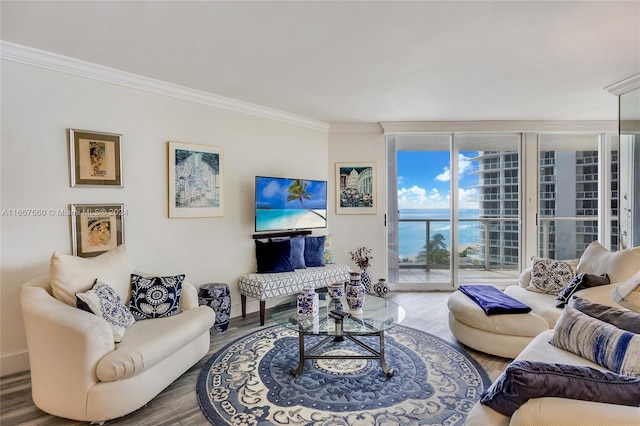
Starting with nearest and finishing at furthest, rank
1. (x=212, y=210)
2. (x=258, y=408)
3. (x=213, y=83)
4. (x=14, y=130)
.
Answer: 1. (x=258, y=408)
2. (x=14, y=130)
3. (x=213, y=83)
4. (x=212, y=210)

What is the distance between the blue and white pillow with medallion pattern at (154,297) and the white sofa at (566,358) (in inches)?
91.3

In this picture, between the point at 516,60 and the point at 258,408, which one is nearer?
the point at 258,408

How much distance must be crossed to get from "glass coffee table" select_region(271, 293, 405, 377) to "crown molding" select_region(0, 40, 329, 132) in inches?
97.9

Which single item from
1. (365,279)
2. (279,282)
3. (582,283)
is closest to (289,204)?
(279,282)

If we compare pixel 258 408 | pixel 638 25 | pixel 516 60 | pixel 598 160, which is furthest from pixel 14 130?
pixel 598 160

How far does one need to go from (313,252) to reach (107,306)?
260cm

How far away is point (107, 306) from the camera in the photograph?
7.57 feet

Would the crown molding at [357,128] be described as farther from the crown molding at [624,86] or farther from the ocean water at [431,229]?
the crown molding at [624,86]

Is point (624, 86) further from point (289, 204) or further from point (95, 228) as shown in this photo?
point (95, 228)

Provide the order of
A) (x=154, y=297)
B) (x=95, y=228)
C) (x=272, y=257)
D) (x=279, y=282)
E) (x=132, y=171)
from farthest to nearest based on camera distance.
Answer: (x=272, y=257) < (x=279, y=282) < (x=132, y=171) < (x=95, y=228) < (x=154, y=297)

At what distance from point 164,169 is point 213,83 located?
1.03 meters

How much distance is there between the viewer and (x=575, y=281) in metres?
2.91

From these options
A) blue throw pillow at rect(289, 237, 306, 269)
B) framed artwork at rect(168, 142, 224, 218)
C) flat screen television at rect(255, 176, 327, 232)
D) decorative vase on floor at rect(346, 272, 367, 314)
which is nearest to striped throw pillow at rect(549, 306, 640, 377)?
decorative vase on floor at rect(346, 272, 367, 314)

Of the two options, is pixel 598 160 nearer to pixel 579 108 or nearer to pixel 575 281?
pixel 579 108
